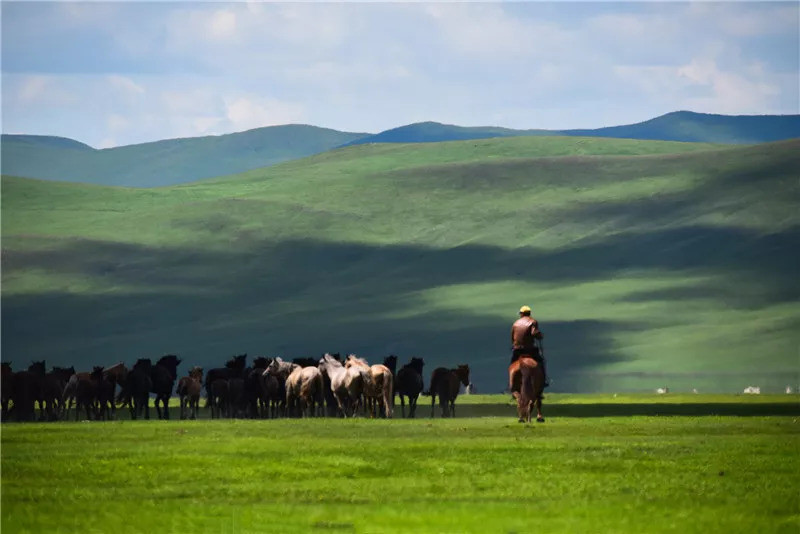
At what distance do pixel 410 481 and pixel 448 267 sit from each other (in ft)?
387

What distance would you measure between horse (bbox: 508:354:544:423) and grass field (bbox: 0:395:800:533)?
1971 millimetres

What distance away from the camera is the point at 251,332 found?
12100cm

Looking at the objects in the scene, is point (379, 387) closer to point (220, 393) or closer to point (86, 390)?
point (220, 393)

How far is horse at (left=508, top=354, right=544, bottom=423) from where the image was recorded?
31.6m

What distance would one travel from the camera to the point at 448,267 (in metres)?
138

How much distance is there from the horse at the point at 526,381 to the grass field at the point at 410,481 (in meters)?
1.97

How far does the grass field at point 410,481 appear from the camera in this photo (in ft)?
51.4

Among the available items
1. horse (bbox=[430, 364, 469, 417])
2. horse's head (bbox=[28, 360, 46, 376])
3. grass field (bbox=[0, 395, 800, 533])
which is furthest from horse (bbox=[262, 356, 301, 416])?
grass field (bbox=[0, 395, 800, 533])

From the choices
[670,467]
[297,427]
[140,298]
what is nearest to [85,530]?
[670,467]

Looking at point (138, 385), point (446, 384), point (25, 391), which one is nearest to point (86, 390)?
point (138, 385)

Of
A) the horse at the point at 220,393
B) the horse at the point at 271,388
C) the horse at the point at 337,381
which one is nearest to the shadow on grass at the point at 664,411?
the horse at the point at 337,381

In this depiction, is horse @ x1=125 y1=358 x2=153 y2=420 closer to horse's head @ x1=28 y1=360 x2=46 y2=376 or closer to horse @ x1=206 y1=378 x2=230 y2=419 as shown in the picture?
horse @ x1=206 y1=378 x2=230 y2=419

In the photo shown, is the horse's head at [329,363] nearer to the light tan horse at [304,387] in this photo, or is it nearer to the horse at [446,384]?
the light tan horse at [304,387]

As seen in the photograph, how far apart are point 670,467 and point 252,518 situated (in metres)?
6.80
